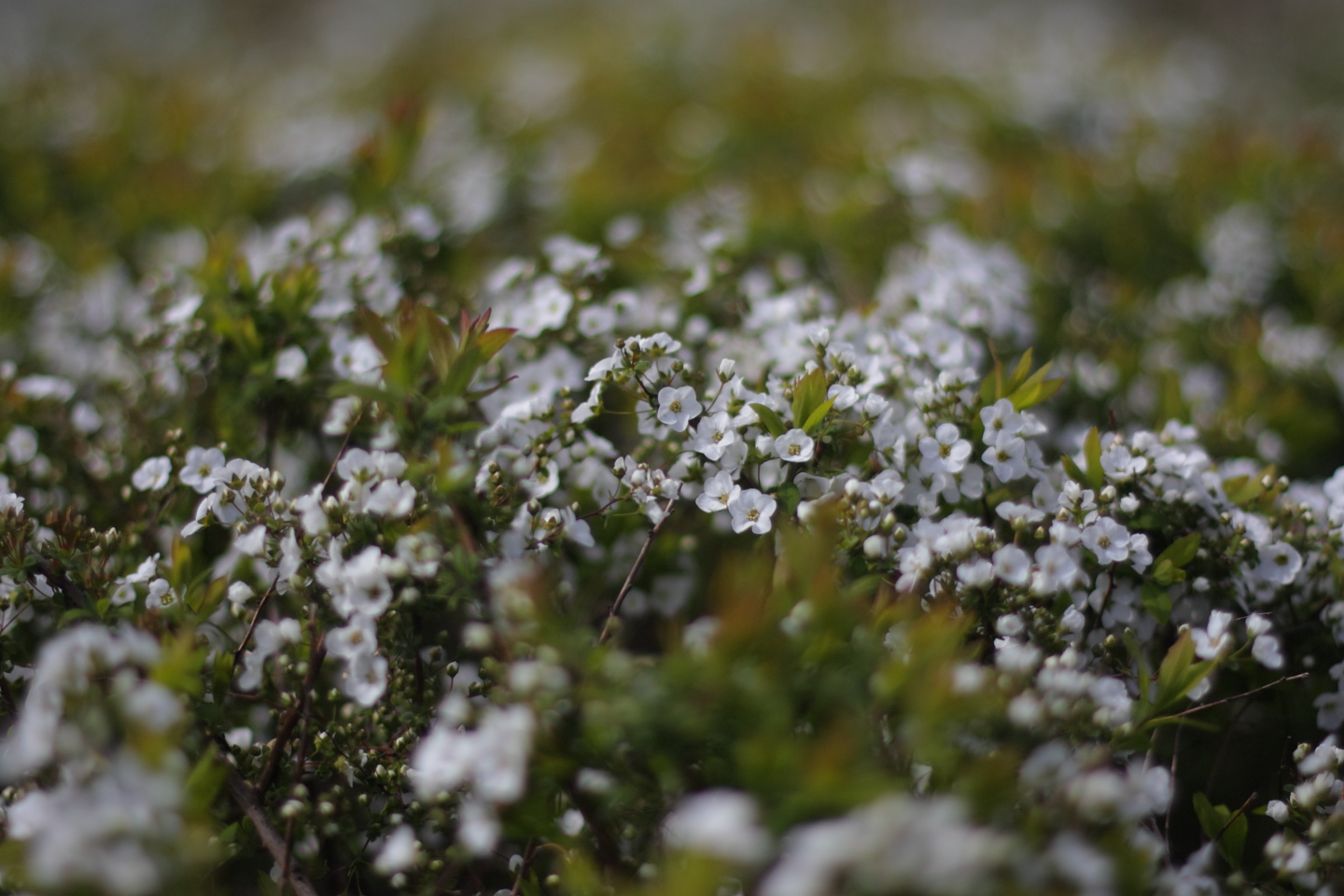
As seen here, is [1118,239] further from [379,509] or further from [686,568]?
[379,509]

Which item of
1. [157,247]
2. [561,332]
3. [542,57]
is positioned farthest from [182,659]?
[542,57]

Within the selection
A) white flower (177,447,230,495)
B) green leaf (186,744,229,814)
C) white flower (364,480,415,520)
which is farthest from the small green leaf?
white flower (177,447,230,495)

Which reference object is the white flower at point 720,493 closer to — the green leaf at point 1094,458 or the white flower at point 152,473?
the green leaf at point 1094,458

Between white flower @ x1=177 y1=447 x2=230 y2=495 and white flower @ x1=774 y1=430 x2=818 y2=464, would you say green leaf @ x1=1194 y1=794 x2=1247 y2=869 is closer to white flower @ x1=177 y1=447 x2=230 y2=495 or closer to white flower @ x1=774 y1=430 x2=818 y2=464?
white flower @ x1=774 y1=430 x2=818 y2=464

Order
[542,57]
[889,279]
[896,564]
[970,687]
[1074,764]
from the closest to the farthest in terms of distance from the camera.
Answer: [970,687], [1074,764], [896,564], [889,279], [542,57]

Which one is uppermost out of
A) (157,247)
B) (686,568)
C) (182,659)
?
(182,659)

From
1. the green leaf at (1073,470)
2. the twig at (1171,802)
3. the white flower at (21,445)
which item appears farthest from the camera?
the white flower at (21,445)

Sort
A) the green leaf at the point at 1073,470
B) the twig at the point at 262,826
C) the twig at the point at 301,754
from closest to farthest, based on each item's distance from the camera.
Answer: the twig at the point at 301,754
the twig at the point at 262,826
the green leaf at the point at 1073,470

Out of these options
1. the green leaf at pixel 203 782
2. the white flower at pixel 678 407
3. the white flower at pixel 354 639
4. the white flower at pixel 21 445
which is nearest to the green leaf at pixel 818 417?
the white flower at pixel 678 407
